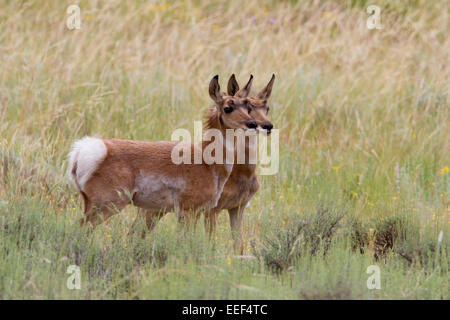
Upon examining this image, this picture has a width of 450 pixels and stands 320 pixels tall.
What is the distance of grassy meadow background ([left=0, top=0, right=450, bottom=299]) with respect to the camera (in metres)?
5.51

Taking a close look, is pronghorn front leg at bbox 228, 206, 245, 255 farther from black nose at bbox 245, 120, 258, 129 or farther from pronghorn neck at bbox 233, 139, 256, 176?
black nose at bbox 245, 120, 258, 129

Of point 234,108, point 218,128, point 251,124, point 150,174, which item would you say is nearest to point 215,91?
point 234,108

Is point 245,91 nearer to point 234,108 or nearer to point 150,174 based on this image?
point 234,108

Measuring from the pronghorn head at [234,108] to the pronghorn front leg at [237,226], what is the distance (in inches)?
32.8

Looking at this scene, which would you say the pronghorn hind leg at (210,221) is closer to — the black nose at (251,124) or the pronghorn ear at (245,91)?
the black nose at (251,124)

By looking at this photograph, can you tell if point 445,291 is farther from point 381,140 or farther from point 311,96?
point 311,96

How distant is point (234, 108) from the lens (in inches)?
276

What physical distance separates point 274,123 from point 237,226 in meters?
3.14

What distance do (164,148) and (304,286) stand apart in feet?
7.15

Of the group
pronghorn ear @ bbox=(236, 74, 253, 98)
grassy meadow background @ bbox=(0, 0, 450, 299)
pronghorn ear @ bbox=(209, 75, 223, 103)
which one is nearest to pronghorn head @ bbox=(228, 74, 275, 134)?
pronghorn ear @ bbox=(236, 74, 253, 98)

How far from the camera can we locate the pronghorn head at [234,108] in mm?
6934

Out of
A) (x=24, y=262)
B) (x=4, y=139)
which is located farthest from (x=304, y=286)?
(x=4, y=139)

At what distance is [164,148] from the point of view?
690cm

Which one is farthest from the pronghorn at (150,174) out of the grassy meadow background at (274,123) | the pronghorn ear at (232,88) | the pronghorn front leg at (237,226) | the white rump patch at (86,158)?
the pronghorn front leg at (237,226)
